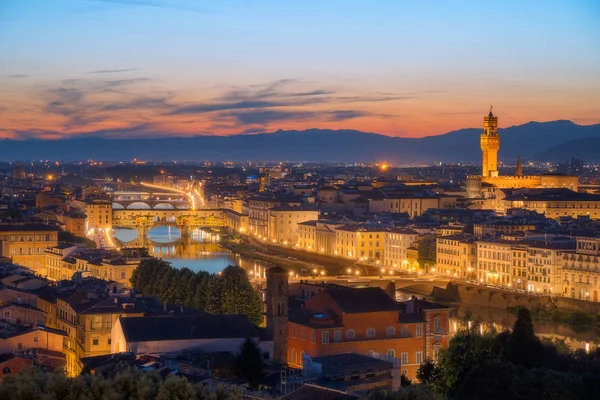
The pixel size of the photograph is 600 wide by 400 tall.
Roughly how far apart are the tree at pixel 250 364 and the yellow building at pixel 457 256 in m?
16.3

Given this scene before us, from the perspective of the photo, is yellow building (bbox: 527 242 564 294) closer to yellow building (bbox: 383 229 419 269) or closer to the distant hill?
yellow building (bbox: 383 229 419 269)

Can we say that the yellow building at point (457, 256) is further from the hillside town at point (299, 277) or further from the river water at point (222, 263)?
the river water at point (222, 263)

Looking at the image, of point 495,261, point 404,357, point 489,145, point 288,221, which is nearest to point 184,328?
point 404,357

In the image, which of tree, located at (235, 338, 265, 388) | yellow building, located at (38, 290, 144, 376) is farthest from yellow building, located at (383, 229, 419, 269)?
tree, located at (235, 338, 265, 388)

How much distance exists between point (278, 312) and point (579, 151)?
13040 centimetres

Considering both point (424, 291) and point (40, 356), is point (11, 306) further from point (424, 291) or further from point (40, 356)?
point (424, 291)

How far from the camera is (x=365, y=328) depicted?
1347 cm

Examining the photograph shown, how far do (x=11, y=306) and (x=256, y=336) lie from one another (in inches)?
172

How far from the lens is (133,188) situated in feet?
314

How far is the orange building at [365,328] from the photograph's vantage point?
13070mm

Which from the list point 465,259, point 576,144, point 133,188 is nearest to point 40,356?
point 465,259

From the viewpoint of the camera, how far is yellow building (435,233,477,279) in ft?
89.9

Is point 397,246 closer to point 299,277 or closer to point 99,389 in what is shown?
point 299,277

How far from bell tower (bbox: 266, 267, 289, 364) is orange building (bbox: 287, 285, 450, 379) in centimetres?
20
